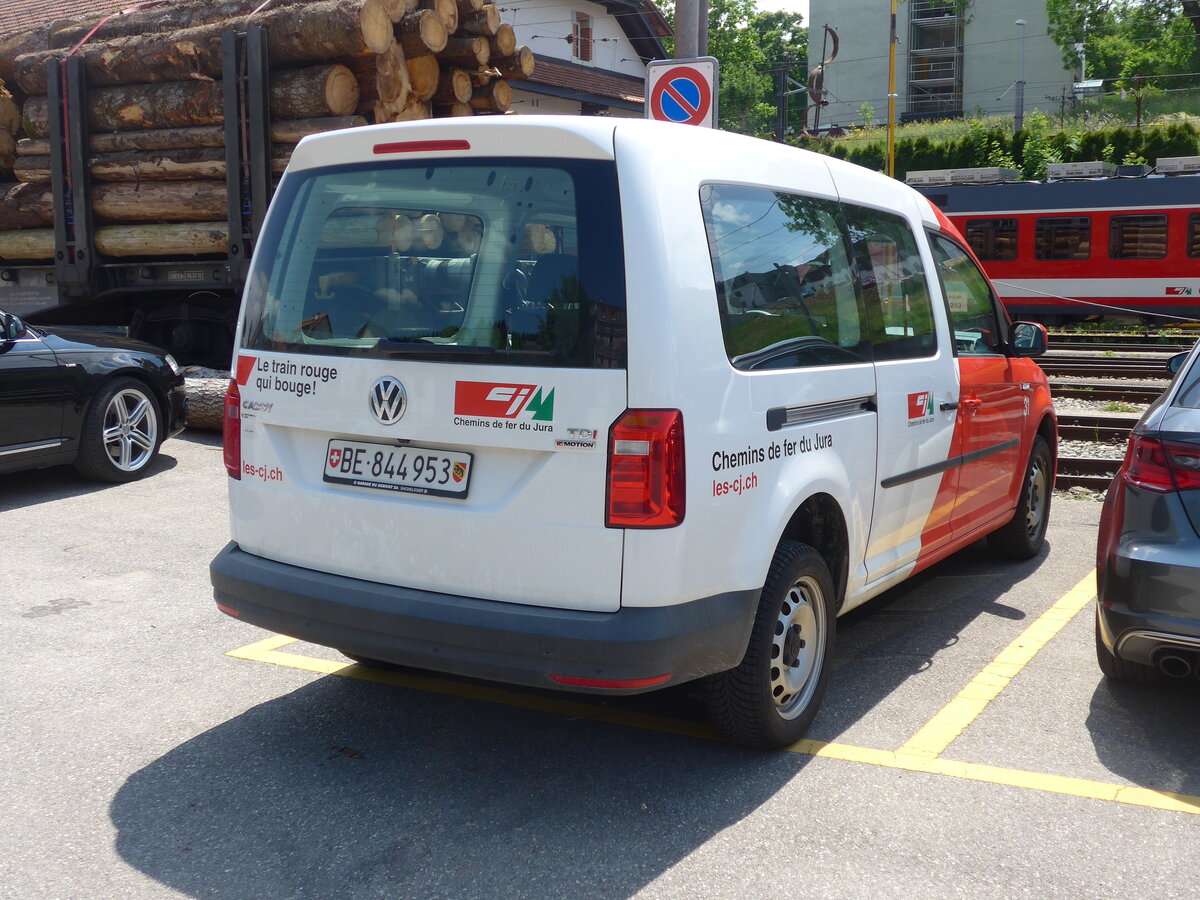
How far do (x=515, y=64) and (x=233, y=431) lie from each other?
917 centimetres

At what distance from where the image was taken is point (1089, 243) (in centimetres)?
2545

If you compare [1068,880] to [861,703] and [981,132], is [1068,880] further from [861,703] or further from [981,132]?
[981,132]

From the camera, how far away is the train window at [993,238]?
2664 cm

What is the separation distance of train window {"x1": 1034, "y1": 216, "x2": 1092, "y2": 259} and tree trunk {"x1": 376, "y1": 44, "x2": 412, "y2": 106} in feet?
61.0

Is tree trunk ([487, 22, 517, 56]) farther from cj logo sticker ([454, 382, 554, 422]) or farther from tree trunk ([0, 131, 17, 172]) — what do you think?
cj logo sticker ([454, 382, 554, 422])

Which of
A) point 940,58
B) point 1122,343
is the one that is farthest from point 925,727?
point 940,58

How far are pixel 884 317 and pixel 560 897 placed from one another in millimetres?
2514

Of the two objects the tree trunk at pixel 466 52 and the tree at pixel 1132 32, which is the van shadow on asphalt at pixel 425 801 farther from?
the tree at pixel 1132 32

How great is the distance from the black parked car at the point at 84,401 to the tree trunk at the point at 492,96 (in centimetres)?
470

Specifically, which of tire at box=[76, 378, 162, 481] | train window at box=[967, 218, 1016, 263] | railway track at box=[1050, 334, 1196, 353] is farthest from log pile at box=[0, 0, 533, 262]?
train window at box=[967, 218, 1016, 263]

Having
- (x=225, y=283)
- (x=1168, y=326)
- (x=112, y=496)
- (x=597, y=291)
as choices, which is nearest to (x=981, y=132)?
(x=1168, y=326)

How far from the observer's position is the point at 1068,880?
10.4 ft

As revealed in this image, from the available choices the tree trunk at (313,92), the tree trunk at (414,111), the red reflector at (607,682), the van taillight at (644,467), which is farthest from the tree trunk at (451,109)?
the red reflector at (607,682)

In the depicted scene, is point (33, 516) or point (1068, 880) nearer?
point (1068, 880)
